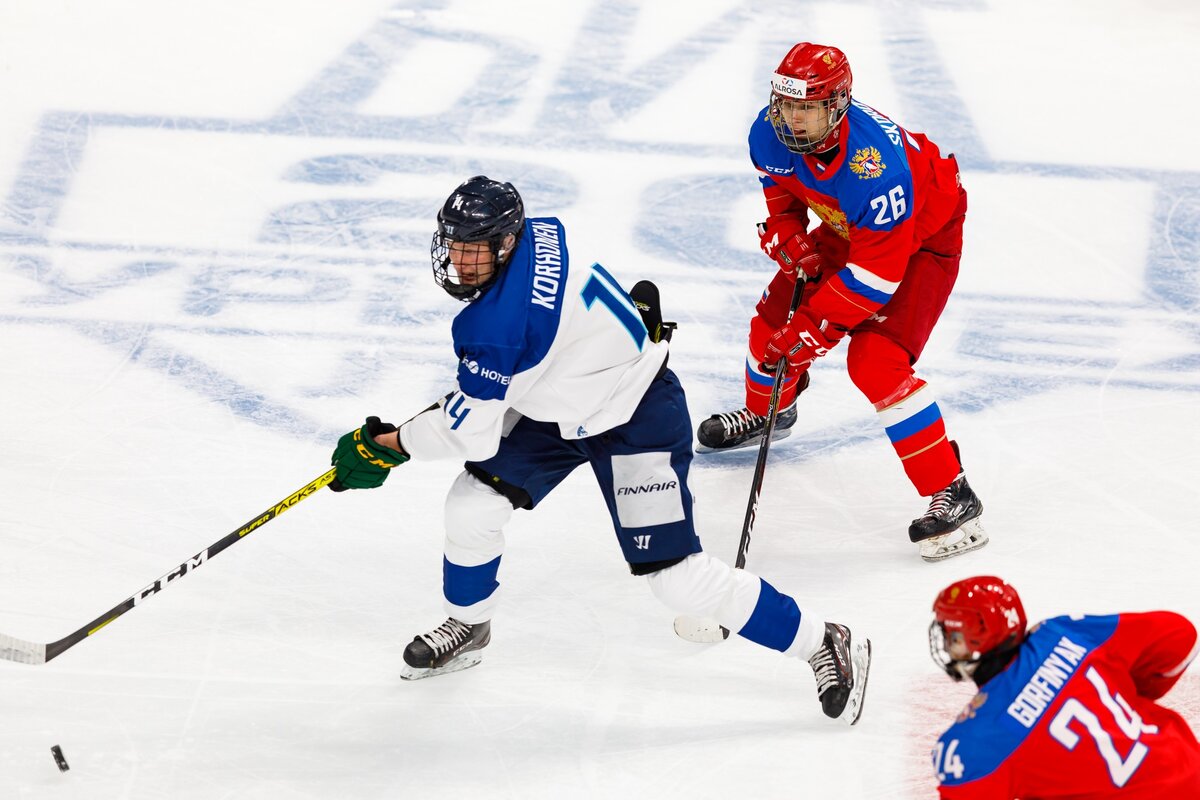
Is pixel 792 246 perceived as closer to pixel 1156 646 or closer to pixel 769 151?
pixel 769 151

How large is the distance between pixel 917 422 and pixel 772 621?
0.90 m

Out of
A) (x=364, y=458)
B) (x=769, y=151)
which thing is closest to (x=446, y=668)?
(x=364, y=458)

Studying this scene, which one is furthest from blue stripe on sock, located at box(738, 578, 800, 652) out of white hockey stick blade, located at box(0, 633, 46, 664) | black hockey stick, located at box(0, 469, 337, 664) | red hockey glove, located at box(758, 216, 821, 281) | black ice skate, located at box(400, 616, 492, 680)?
white hockey stick blade, located at box(0, 633, 46, 664)

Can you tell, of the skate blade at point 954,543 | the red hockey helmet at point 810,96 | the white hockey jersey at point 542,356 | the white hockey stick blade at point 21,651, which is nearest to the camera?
the white hockey jersey at point 542,356

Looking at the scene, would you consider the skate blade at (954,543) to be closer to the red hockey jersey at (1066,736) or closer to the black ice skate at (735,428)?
the black ice skate at (735,428)

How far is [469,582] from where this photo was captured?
128 inches

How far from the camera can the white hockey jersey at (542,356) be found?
285 centimetres

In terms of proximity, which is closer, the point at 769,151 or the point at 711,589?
the point at 711,589

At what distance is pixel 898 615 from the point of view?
3572 mm

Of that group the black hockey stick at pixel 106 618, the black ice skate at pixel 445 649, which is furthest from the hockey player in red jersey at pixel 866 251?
the black hockey stick at pixel 106 618

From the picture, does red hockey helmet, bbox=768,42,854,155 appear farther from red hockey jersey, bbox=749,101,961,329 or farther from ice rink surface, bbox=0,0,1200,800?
ice rink surface, bbox=0,0,1200,800

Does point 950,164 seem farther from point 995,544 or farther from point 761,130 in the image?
point 995,544

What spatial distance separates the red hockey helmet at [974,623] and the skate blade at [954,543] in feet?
4.99

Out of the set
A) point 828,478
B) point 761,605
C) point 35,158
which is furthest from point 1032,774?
point 35,158
